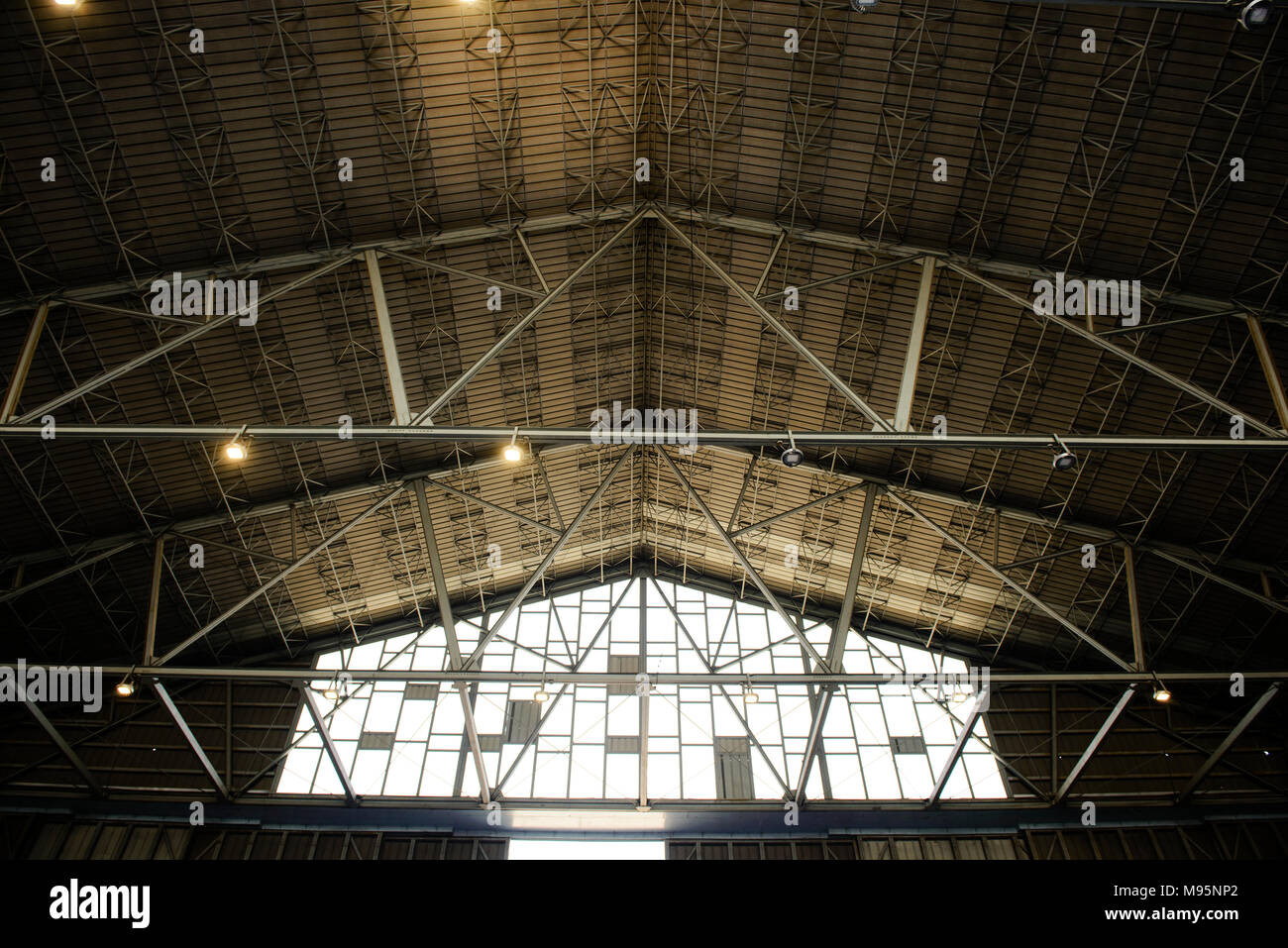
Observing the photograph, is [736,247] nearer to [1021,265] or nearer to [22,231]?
[1021,265]

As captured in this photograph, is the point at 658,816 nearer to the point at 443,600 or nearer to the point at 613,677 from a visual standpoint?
the point at 613,677

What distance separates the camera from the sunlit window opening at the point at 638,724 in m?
25.9

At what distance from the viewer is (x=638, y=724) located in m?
26.9

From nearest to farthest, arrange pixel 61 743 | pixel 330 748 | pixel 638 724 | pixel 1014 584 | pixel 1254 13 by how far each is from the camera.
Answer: pixel 1254 13 < pixel 1014 584 < pixel 61 743 < pixel 330 748 < pixel 638 724

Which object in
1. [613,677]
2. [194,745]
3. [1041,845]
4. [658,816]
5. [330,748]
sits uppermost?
[330,748]

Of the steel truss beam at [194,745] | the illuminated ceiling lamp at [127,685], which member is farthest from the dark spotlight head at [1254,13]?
the steel truss beam at [194,745]

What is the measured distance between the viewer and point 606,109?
1873cm

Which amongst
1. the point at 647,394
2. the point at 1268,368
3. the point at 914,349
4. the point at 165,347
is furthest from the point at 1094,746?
the point at 165,347

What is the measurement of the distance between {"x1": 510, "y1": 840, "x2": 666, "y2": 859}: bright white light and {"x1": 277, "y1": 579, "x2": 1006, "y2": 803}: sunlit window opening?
1.35 m

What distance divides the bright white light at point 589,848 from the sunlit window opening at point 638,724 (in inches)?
53.1

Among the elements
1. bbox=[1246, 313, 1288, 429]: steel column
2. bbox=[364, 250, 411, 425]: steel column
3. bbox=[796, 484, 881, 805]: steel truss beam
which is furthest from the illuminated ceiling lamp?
bbox=[1246, 313, 1288, 429]: steel column

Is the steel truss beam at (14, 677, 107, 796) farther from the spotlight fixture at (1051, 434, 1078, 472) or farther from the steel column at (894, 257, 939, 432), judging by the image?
the spotlight fixture at (1051, 434, 1078, 472)

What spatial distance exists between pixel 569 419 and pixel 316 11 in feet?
41.7

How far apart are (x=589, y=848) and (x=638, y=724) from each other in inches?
156
